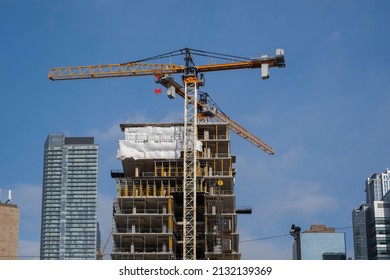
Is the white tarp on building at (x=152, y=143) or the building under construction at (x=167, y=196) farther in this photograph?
the white tarp on building at (x=152, y=143)

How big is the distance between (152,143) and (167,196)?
1577 cm

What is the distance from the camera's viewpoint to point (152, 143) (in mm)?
176500

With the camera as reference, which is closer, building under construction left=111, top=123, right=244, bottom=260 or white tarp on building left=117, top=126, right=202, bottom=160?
building under construction left=111, top=123, right=244, bottom=260

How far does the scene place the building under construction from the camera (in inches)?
6284

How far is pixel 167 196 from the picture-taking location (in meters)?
167

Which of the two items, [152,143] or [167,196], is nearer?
[167,196]

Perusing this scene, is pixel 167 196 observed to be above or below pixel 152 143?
below

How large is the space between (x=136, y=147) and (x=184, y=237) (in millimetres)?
25953

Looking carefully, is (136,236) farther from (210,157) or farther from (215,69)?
(215,69)

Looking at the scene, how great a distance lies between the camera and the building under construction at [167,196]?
15962 centimetres
